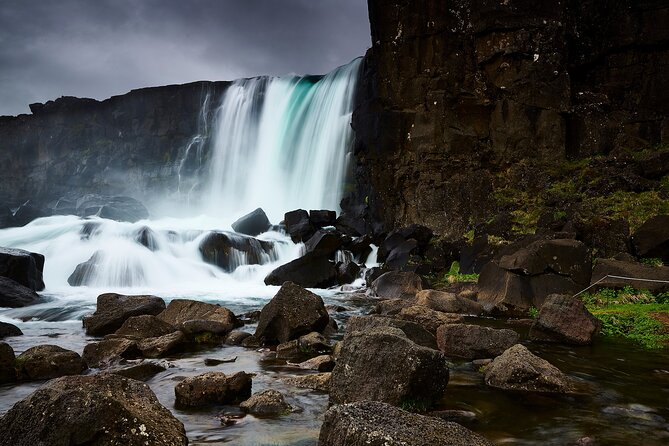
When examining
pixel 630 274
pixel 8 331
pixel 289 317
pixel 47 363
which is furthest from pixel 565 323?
pixel 8 331

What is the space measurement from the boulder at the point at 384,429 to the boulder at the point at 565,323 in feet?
22.7

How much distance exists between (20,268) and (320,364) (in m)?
16.7

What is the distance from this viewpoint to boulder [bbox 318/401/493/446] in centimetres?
351

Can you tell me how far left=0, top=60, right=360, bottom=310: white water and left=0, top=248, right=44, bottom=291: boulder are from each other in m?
0.95

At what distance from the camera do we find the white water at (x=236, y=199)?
23.7m

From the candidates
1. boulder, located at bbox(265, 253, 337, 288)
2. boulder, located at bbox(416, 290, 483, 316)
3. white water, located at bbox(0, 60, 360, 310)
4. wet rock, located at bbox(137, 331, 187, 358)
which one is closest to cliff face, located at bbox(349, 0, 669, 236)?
boulder, located at bbox(265, 253, 337, 288)

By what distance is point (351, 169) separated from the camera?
39.1 meters

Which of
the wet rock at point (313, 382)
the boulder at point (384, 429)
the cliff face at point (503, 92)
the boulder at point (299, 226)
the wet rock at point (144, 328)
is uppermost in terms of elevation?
the cliff face at point (503, 92)

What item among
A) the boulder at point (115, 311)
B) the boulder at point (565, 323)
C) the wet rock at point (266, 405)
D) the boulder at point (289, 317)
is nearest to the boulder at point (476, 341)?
the boulder at point (565, 323)

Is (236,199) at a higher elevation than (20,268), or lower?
higher

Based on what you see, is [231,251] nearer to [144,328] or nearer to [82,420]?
[144,328]

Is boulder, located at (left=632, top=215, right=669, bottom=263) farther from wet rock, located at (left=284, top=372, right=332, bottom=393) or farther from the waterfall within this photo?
the waterfall

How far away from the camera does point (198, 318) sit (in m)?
12.0

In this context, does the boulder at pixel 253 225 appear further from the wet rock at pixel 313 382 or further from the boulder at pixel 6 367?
the wet rock at pixel 313 382
